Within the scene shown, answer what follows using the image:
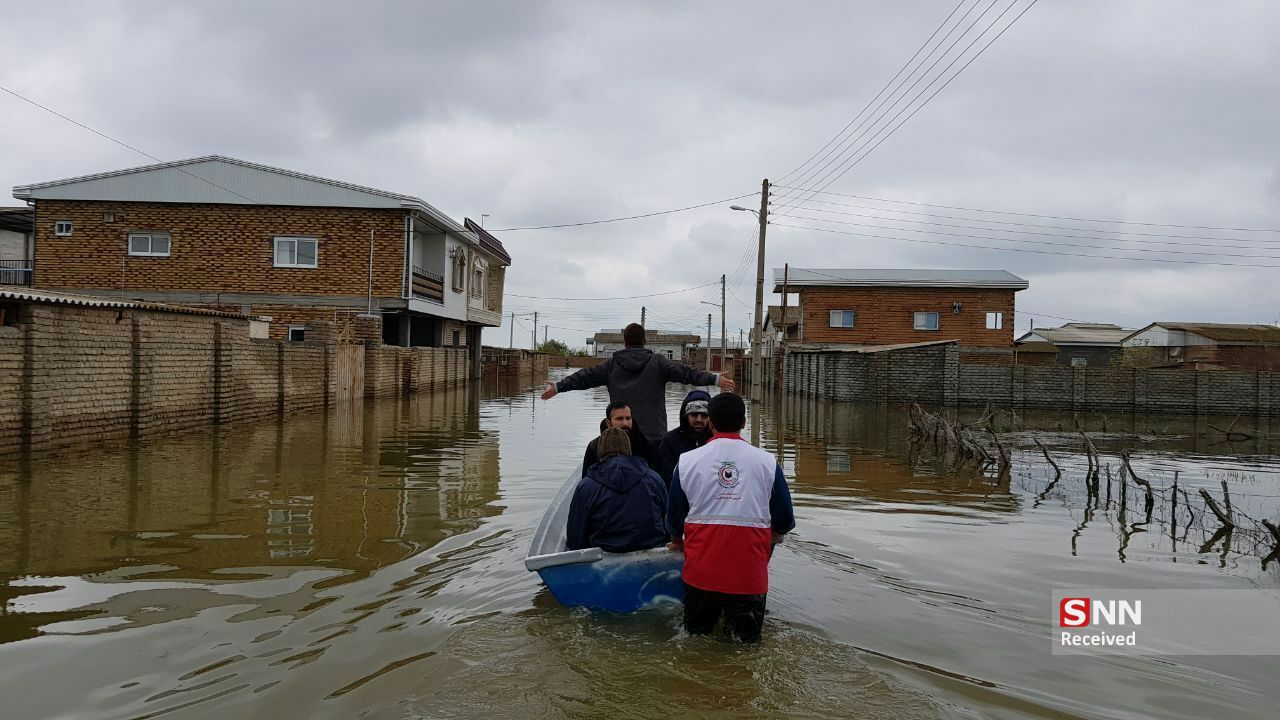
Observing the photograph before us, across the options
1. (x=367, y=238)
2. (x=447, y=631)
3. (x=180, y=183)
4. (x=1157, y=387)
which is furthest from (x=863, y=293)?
(x=447, y=631)

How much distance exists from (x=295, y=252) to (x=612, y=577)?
2684cm

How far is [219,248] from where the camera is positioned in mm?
28891

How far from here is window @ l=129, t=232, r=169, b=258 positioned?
2906cm

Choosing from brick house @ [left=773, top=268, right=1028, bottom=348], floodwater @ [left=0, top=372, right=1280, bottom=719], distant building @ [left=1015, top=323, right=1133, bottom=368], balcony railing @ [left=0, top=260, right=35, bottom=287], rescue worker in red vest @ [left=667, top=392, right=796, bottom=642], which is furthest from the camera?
distant building @ [left=1015, top=323, right=1133, bottom=368]

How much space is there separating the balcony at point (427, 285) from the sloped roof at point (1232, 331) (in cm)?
3717

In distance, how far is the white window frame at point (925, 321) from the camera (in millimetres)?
40875

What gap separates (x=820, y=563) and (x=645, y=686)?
3.27m

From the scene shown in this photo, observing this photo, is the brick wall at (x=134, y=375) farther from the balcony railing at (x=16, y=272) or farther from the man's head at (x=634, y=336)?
the balcony railing at (x=16, y=272)

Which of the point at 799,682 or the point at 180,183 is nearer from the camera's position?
the point at 799,682

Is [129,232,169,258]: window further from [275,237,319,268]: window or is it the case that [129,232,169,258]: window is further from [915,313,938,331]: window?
[915,313,938,331]: window

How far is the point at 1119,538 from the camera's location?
28.2 feet

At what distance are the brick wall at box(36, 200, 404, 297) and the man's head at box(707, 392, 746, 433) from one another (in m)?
25.7

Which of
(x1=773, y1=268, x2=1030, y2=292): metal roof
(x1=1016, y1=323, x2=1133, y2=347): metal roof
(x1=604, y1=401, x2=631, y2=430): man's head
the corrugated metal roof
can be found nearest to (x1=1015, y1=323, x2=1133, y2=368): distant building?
(x1=1016, y1=323, x2=1133, y2=347): metal roof

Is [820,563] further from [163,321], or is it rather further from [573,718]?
[163,321]
